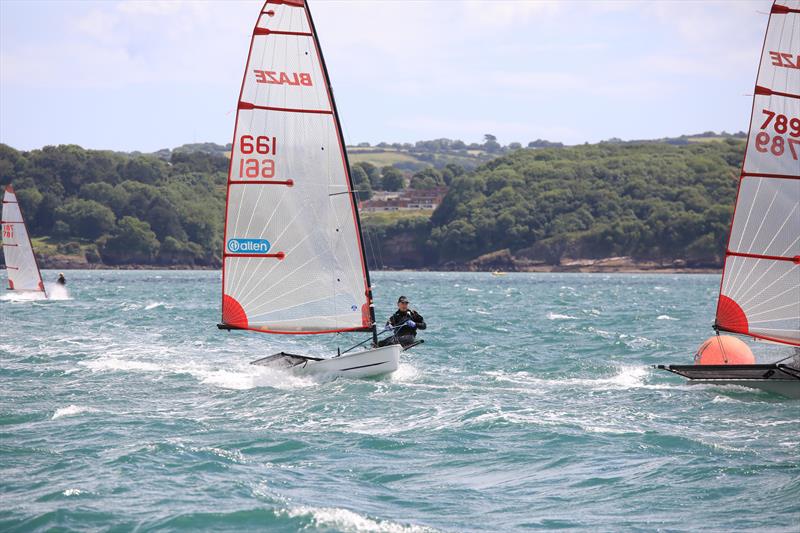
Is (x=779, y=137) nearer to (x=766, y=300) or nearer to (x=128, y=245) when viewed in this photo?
(x=766, y=300)

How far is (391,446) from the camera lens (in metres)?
17.4

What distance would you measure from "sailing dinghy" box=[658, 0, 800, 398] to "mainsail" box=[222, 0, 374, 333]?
7.34 meters

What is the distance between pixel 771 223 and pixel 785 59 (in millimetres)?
3107

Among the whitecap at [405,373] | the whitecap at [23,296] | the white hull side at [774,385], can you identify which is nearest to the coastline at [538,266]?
A: the whitecap at [23,296]

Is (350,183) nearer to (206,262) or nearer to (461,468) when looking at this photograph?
(461,468)

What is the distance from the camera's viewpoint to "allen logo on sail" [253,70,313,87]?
23.4 m

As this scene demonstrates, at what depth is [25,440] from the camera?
56.7 feet

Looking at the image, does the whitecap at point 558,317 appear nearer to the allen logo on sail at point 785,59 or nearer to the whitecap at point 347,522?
the allen logo on sail at point 785,59

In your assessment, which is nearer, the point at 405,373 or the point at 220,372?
the point at 405,373

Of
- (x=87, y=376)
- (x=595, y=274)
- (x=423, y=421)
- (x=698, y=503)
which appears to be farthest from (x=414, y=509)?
(x=595, y=274)

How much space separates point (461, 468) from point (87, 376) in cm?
1234

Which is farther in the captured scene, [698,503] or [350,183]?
[350,183]

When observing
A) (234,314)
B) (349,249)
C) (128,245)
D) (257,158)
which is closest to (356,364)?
Result: (349,249)

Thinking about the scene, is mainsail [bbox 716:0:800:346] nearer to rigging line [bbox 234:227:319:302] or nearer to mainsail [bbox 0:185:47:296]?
rigging line [bbox 234:227:319:302]
